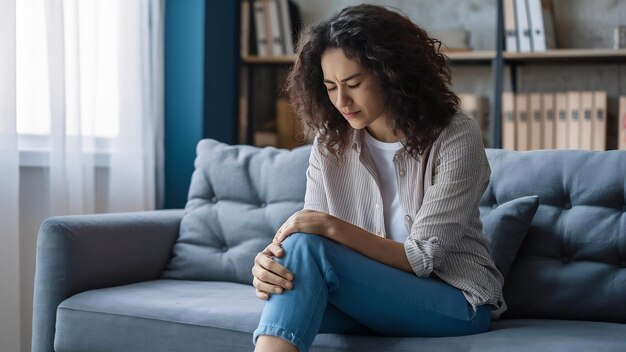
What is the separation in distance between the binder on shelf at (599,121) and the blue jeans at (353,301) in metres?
1.72

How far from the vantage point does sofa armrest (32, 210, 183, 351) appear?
2258 mm

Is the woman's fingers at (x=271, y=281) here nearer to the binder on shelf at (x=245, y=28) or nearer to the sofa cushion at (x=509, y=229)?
the sofa cushion at (x=509, y=229)

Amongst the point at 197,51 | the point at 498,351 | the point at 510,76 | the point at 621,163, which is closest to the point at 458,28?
the point at 510,76

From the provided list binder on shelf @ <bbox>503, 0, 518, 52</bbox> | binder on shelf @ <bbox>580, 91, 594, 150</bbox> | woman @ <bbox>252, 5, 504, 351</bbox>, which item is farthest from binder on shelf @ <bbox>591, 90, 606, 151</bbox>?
woman @ <bbox>252, 5, 504, 351</bbox>

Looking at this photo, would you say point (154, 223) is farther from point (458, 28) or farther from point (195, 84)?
point (458, 28)

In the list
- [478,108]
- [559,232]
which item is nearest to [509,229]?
[559,232]

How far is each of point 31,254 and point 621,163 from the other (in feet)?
6.18

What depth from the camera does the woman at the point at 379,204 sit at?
1699 mm

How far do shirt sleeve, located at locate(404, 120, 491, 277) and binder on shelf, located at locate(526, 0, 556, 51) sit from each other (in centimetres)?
170

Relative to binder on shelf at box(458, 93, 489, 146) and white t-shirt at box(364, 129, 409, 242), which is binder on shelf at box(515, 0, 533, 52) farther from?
white t-shirt at box(364, 129, 409, 242)

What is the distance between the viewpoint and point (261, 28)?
12.6ft

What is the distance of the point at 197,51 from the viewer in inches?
141

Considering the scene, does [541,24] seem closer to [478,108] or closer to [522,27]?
[522,27]

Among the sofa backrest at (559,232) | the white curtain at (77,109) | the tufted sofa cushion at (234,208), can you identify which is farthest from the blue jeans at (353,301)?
the white curtain at (77,109)
